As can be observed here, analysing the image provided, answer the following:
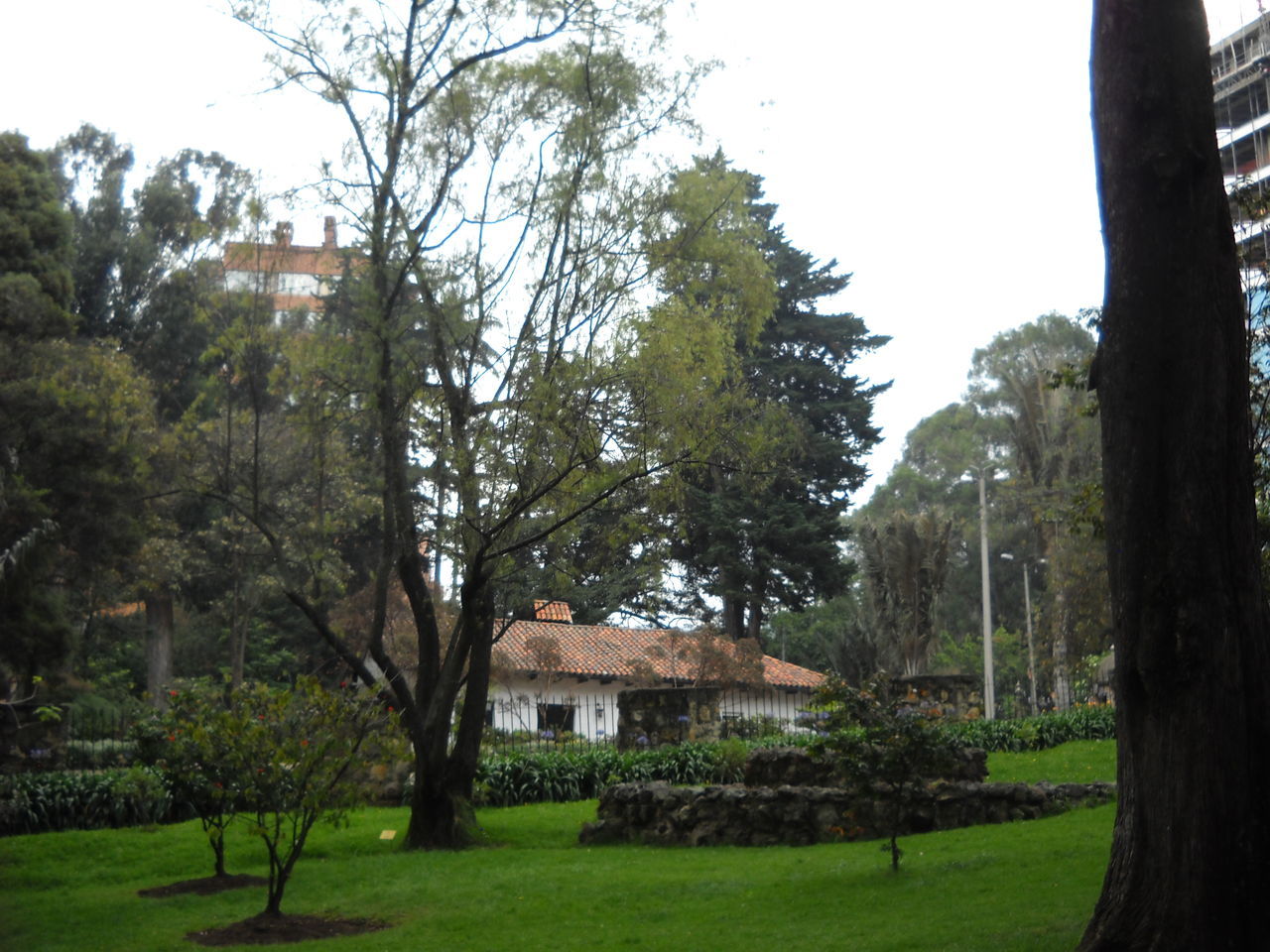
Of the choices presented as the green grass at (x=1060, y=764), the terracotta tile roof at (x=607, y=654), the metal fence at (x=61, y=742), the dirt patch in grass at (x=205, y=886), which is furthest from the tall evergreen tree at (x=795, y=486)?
the dirt patch in grass at (x=205, y=886)

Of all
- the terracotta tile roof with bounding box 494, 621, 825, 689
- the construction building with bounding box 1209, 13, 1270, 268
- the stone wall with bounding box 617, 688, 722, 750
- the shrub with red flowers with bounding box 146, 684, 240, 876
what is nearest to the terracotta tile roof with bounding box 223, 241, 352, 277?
the shrub with red flowers with bounding box 146, 684, 240, 876

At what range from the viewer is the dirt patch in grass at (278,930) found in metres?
9.55

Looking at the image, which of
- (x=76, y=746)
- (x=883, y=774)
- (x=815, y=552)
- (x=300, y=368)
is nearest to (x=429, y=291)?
(x=300, y=368)

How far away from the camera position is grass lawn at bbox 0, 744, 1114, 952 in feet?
28.1

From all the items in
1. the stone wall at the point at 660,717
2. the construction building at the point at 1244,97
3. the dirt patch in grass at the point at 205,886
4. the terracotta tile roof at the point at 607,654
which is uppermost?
the construction building at the point at 1244,97

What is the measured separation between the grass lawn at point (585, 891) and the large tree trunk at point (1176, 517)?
1.42m

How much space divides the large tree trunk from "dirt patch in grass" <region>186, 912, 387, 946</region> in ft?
19.3

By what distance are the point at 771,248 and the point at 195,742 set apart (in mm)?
28130

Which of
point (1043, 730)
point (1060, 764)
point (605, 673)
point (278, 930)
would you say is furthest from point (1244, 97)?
point (278, 930)

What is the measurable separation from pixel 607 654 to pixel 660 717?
13.9m

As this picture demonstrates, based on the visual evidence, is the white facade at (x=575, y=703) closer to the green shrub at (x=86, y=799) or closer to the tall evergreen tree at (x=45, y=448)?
the tall evergreen tree at (x=45, y=448)

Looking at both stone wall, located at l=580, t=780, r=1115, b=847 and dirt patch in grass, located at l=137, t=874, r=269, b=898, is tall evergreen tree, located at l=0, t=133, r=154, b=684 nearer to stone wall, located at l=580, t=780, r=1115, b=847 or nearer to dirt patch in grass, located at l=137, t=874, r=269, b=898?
dirt patch in grass, located at l=137, t=874, r=269, b=898

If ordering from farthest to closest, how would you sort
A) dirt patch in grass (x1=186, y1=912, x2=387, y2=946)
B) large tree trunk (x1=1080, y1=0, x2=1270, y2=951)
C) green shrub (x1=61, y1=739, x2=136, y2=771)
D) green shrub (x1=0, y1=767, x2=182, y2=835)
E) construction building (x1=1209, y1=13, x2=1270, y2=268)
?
construction building (x1=1209, y1=13, x2=1270, y2=268) < green shrub (x1=61, y1=739, x2=136, y2=771) < green shrub (x1=0, y1=767, x2=182, y2=835) < dirt patch in grass (x1=186, y1=912, x2=387, y2=946) < large tree trunk (x1=1080, y1=0, x2=1270, y2=951)

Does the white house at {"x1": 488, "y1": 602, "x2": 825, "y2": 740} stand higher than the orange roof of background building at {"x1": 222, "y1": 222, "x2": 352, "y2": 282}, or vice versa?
the orange roof of background building at {"x1": 222, "y1": 222, "x2": 352, "y2": 282}
